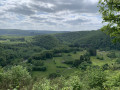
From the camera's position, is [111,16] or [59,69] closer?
[111,16]

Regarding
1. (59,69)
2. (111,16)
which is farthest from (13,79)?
(59,69)

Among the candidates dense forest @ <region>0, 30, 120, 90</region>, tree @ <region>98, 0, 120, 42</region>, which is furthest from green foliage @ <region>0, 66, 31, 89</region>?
tree @ <region>98, 0, 120, 42</region>

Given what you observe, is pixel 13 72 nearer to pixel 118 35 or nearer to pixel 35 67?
pixel 118 35

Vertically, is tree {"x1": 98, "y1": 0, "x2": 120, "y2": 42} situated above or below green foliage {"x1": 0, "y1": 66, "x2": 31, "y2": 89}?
above

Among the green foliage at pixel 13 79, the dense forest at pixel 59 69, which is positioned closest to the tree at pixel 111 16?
the dense forest at pixel 59 69

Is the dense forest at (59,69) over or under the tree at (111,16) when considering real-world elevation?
under

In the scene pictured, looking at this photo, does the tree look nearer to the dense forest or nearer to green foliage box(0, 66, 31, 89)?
the dense forest

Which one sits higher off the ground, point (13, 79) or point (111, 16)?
point (111, 16)

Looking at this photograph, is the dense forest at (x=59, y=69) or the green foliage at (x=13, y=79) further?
the dense forest at (x=59, y=69)

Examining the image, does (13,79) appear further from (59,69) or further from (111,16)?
(59,69)

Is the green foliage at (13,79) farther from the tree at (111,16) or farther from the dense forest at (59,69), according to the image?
the tree at (111,16)

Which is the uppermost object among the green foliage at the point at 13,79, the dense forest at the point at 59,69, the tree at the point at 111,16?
the tree at the point at 111,16

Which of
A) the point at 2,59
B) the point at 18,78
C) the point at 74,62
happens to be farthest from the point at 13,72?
the point at 2,59

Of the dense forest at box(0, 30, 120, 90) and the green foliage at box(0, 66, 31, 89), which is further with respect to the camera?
the dense forest at box(0, 30, 120, 90)
